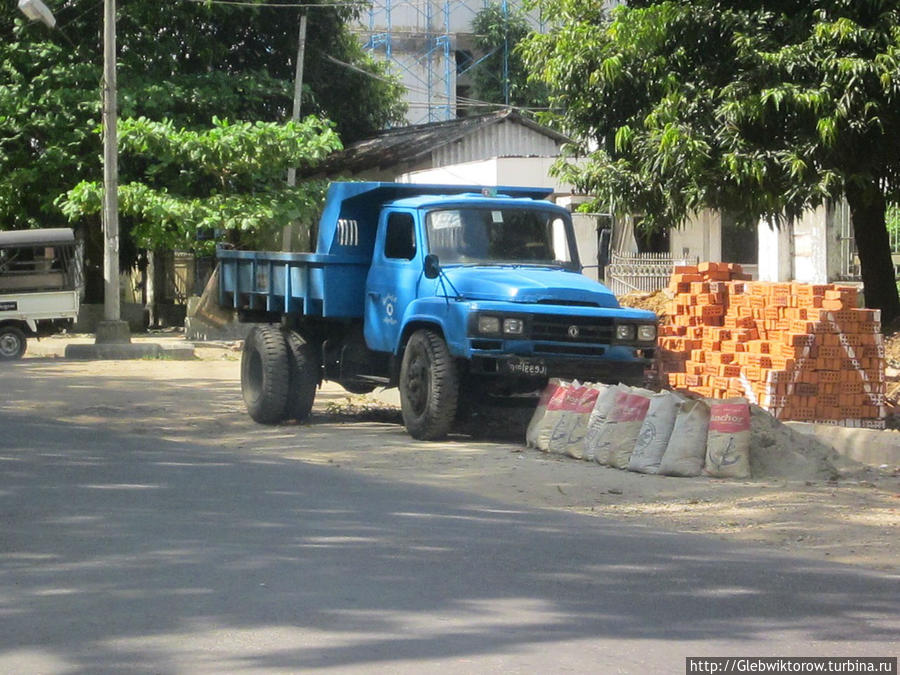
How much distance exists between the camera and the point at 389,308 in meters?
13.8

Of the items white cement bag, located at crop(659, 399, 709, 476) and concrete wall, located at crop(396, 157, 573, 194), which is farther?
concrete wall, located at crop(396, 157, 573, 194)

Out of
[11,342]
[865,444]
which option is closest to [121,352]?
[11,342]

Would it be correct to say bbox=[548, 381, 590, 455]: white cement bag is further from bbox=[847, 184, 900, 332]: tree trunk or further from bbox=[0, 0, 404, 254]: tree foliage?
bbox=[0, 0, 404, 254]: tree foliage

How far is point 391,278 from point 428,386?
1.45 m

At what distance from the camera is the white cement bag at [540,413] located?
12562 millimetres

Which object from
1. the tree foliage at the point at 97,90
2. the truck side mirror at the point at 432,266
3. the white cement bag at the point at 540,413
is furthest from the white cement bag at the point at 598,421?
the tree foliage at the point at 97,90

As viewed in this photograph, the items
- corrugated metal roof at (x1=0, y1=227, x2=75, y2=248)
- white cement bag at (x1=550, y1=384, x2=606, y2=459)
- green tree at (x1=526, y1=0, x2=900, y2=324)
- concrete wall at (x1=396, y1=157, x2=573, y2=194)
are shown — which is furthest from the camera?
concrete wall at (x1=396, y1=157, x2=573, y2=194)

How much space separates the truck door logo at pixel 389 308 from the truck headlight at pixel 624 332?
2.27 m

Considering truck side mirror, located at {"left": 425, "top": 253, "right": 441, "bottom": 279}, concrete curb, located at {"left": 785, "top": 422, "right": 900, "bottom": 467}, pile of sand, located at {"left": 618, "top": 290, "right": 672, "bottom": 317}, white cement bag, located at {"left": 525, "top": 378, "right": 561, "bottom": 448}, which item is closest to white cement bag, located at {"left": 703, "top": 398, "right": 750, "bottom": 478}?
concrete curb, located at {"left": 785, "top": 422, "right": 900, "bottom": 467}

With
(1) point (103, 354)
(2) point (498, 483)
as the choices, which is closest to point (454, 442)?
(2) point (498, 483)

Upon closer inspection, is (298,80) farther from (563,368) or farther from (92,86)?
(563,368)

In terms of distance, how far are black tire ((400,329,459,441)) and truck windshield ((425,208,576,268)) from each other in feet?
3.15

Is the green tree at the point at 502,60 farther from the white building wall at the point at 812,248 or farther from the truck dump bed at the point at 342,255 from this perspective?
the truck dump bed at the point at 342,255

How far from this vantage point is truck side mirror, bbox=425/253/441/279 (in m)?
13.1
